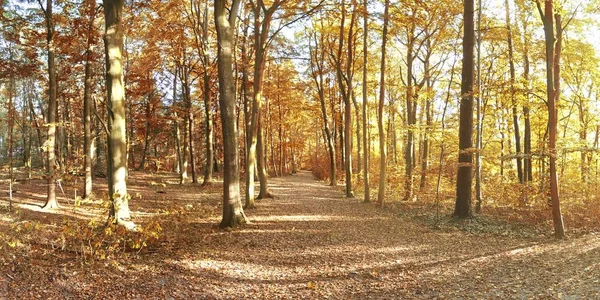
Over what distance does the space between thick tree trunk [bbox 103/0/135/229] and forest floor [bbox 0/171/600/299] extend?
1.12 m

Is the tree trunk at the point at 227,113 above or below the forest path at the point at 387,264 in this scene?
above

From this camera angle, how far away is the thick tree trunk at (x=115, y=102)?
783 centimetres

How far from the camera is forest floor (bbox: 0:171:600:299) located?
17.1ft

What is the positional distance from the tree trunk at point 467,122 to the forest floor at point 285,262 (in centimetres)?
101

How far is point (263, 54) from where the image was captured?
44.1 ft

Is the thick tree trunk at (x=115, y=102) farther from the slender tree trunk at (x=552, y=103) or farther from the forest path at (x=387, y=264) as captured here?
the slender tree trunk at (x=552, y=103)

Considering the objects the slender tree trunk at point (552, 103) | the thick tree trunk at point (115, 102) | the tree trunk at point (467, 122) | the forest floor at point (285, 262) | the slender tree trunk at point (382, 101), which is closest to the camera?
the forest floor at point (285, 262)

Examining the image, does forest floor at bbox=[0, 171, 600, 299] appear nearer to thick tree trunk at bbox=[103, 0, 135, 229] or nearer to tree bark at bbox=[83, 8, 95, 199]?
thick tree trunk at bbox=[103, 0, 135, 229]

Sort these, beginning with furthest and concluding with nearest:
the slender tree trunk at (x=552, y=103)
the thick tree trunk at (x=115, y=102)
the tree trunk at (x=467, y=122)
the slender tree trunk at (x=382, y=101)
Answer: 1. the slender tree trunk at (x=382, y=101)
2. the tree trunk at (x=467, y=122)
3. the slender tree trunk at (x=552, y=103)
4. the thick tree trunk at (x=115, y=102)

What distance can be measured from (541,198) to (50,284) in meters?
12.0

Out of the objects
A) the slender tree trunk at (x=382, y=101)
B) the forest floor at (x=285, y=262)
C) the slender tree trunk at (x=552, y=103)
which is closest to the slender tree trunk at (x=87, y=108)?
the forest floor at (x=285, y=262)

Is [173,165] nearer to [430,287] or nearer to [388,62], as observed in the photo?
[388,62]

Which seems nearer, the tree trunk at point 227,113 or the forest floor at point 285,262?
the forest floor at point 285,262

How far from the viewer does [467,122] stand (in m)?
11.1
